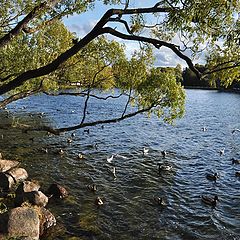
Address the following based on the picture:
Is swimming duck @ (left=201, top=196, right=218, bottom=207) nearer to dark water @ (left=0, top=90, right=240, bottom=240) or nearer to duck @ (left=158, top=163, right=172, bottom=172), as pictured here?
dark water @ (left=0, top=90, right=240, bottom=240)

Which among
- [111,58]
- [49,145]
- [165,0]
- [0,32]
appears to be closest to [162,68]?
[111,58]

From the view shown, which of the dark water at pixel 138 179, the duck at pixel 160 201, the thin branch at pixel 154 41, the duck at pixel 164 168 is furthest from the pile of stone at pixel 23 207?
the duck at pixel 164 168

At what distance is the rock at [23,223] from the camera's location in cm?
1398

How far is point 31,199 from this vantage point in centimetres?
1828

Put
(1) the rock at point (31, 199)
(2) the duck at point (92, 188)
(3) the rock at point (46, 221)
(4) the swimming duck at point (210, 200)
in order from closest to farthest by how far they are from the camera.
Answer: (3) the rock at point (46, 221)
(1) the rock at point (31, 199)
(4) the swimming duck at point (210, 200)
(2) the duck at point (92, 188)

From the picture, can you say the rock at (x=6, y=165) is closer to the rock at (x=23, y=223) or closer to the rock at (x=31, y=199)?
A: the rock at (x=31, y=199)

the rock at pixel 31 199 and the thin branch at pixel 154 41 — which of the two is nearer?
the thin branch at pixel 154 41

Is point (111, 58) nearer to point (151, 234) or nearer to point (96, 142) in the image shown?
point (151, 234)

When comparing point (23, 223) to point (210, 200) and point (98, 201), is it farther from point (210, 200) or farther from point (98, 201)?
point (210, 200)

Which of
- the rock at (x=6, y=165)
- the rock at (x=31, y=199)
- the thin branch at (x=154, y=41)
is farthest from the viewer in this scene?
the rock at (x=6, y=165)

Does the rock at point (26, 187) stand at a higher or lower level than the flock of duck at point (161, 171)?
higher

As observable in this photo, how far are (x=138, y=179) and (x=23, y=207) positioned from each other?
11.4m

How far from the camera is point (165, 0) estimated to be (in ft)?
28.7

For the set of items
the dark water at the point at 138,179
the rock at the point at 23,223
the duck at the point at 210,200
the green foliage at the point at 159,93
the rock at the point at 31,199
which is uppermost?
the green foliage at the point at 159,93
